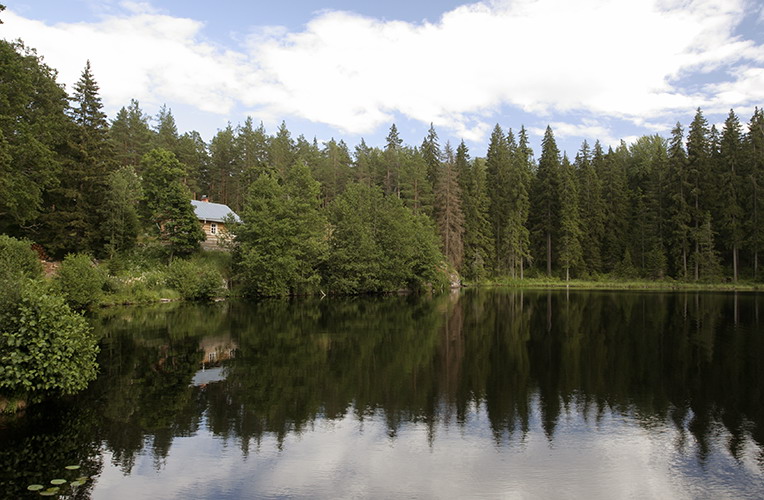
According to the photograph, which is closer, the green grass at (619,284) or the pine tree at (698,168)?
the green grass at (619,284)

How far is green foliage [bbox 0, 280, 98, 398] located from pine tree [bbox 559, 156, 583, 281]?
68810 millimetres

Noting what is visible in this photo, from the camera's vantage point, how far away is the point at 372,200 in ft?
190

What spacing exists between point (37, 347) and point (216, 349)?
938cm

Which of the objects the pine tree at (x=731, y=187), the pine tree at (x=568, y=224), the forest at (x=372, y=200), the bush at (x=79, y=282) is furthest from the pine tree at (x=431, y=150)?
the bush at (x=79, y=282)

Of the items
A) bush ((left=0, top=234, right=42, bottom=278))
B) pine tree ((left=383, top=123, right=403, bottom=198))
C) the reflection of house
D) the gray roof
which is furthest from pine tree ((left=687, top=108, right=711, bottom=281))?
bush ((left=0, top=234, right=42, bottom=278))

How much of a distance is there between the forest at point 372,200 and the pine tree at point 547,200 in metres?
0.25

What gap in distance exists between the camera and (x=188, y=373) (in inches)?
616

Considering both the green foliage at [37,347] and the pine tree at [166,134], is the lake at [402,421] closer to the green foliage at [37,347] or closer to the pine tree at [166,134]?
the green foliage at [37,347]

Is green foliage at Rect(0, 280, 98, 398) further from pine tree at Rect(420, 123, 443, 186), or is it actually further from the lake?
pine tree at Rect(420, 123, 443, 186)

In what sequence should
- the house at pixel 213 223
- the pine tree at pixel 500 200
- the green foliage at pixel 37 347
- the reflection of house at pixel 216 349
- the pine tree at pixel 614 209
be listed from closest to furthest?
the green foliage at pixel 37 347 → the reflection of house at pixel 216 349 → the house at pixel 213 223 → the pine tree at pixel 500 200 → the pine tree at pixel 614 209

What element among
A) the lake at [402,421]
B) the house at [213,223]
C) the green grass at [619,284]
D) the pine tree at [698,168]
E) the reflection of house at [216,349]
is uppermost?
the pine tree at [698,168]

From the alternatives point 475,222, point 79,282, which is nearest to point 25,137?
point 79,282

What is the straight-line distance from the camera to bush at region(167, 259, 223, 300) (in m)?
40.1

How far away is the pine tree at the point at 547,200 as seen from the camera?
7706cm
